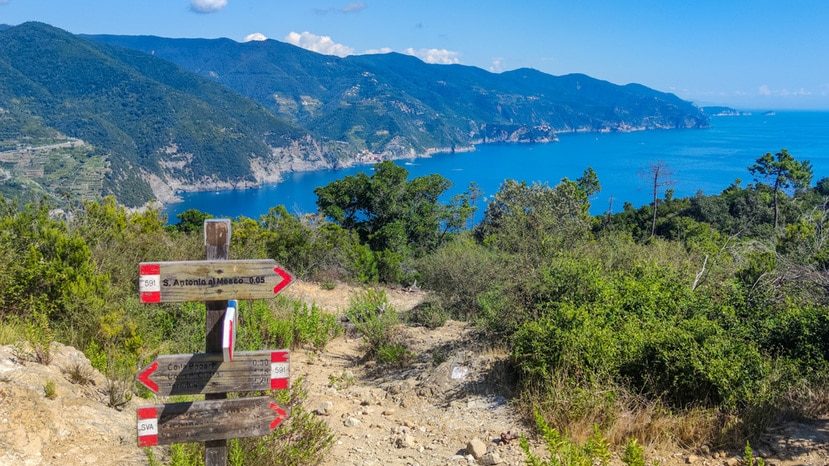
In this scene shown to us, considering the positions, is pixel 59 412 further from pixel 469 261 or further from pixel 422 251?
pixel 422 251

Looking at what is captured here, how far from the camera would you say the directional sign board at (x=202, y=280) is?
323 cm

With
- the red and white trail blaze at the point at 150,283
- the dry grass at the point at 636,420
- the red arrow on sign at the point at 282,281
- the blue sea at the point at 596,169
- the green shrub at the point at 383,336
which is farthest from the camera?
the blue sea at the point at 596,169

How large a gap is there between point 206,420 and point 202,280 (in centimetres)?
83

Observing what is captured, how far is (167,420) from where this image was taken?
10.9 feet

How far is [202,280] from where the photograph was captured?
3264 millimetres

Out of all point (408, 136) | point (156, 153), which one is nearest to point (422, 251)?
point (156, 153)

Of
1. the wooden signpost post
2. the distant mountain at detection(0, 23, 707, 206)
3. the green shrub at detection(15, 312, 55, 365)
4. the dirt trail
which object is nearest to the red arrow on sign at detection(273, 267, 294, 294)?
the wooden signpost post

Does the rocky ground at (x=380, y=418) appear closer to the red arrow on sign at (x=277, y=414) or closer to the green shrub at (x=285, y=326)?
the green shrub at (x=285, y=326)

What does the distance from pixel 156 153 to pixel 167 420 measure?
146883 millimetres

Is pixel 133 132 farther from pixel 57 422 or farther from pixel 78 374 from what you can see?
pixel 57 422

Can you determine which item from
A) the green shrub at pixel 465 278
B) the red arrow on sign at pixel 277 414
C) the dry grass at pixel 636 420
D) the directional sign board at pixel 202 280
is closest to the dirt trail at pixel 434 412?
the dry grass at pixel 636 420

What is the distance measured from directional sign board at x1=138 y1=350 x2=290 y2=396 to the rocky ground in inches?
62.9

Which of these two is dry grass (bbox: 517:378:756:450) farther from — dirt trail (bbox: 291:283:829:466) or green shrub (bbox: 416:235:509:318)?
green shrub (bbox: 416:235:509:318)

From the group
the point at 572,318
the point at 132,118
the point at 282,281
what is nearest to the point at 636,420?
the point at 572,318
